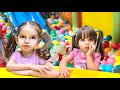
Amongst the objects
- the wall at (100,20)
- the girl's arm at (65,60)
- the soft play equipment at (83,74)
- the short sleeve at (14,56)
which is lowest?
the soft play equipment at (83,74)

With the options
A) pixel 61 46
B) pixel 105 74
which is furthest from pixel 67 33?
pixel 105 74

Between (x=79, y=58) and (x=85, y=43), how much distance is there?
6.1 inches

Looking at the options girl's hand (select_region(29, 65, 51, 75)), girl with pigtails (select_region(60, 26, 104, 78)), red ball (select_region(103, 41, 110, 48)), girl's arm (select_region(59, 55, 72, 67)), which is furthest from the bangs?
girl's hand (select_region(29, 65, 51, 75))

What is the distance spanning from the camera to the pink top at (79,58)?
3078mm

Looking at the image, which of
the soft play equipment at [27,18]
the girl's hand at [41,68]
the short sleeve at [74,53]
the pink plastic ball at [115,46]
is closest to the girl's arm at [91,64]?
the short sleeve at [74,53]

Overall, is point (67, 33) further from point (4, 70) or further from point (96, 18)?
point (4, 70)

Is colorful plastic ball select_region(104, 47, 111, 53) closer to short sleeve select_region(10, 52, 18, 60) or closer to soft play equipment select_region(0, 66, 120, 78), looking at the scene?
soft play equipment select_region(0, 66, 120, 78)

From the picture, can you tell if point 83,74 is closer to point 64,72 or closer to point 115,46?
point 64,72

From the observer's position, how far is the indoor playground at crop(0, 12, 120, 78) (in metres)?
3.07

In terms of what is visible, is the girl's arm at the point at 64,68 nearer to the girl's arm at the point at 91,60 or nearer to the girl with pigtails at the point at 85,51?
the girl with pigtails at the point at 85,51

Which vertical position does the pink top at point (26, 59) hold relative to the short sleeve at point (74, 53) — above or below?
below

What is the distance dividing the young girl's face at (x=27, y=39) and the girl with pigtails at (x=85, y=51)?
0.33 m
